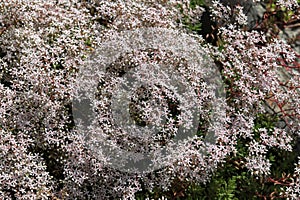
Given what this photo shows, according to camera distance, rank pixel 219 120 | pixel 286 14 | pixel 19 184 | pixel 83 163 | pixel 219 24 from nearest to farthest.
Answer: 1. pixel 19 184
2. pixel 83 163
3. pixel 219 120
4. pixel 219 24
5. pixel 286 14

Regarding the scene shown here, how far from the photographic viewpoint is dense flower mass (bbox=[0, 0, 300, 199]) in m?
3.04

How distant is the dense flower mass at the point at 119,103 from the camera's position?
120 inches

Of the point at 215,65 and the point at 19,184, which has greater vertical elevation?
the point at 215,65

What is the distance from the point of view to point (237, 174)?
357 centimetres

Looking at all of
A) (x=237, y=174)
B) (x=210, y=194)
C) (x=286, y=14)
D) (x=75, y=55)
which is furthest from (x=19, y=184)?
(x=286, y=14)

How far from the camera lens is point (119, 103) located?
3.16 meters

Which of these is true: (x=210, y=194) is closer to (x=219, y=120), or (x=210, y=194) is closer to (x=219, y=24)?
(x=219, y=120)

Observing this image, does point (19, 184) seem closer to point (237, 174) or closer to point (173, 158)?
point (173, 158)

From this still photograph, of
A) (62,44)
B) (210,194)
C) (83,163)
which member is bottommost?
(210,194)

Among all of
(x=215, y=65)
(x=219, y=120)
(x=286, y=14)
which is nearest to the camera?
(x=219, y=120)

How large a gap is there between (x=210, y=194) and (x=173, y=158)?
0.48 m

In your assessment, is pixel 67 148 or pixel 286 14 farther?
pixel 286 14

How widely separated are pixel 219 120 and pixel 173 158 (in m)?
0.43

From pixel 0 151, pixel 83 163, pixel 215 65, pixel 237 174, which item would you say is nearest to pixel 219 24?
pixel 215 65
